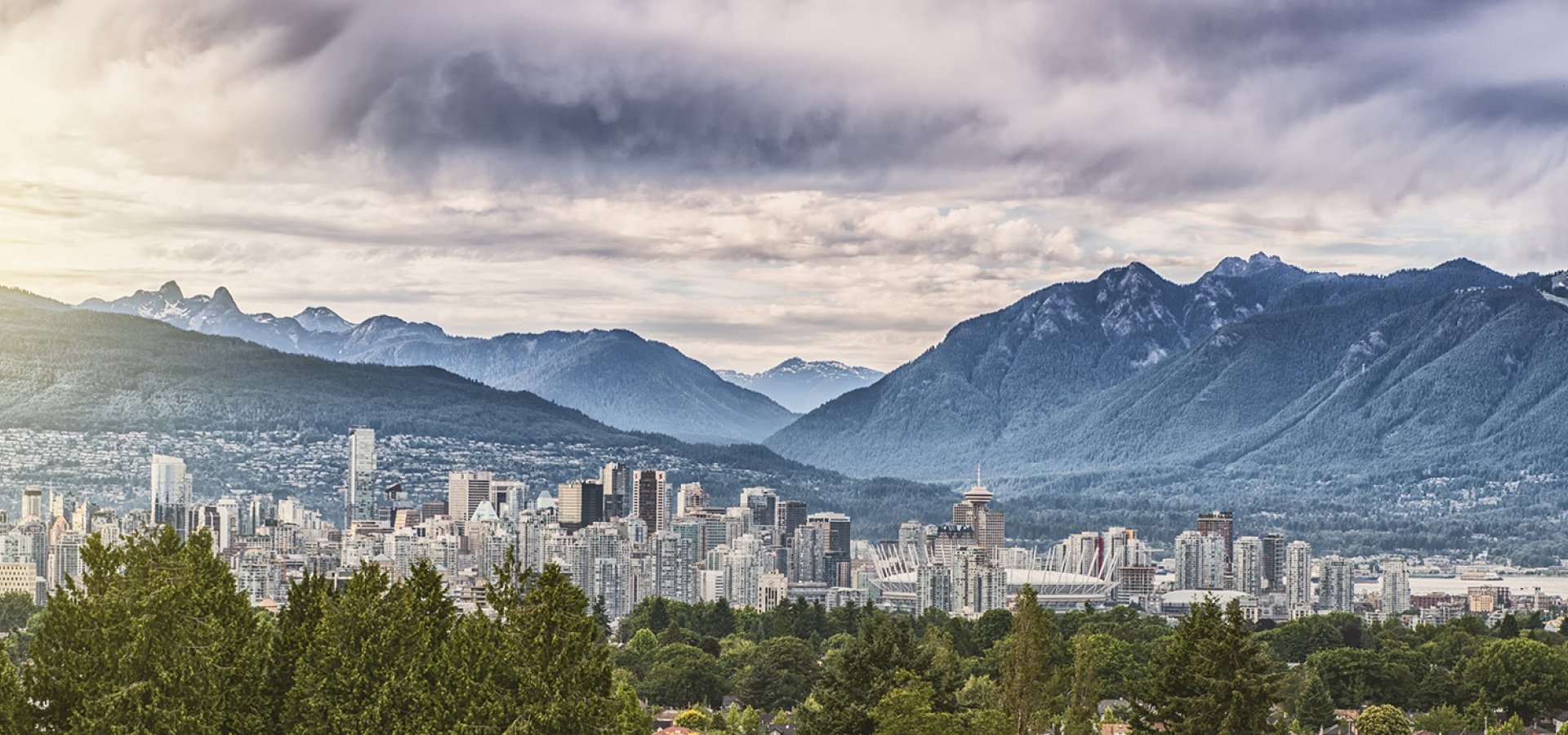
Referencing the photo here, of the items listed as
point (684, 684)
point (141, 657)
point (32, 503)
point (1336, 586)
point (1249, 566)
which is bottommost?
A: point (1336, 586)

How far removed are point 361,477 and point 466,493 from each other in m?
14.5

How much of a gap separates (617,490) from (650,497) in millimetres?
4835

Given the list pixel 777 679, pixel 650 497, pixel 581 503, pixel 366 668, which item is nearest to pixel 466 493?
pixel 581 503

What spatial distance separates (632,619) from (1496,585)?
74292 millimetres

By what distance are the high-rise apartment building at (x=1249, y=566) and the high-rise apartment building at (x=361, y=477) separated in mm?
56881

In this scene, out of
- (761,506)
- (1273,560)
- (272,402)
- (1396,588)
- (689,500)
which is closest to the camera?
(1396,588)

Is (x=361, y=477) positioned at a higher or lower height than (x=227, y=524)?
higher

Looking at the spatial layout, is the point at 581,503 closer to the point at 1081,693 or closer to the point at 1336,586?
the point at 1336,586

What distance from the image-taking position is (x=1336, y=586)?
108188 millimetres

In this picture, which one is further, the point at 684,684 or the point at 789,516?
the point at 789,516

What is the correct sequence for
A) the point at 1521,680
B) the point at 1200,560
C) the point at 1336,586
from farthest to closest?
the point at 1200,560 < the point at 1336,586 < the point at 1521,680

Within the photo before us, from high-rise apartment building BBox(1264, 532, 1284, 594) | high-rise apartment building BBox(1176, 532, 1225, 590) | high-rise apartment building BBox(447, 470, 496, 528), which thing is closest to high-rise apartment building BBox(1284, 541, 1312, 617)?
high-rise apartment building BBox(1264, 532, 1284, 594)

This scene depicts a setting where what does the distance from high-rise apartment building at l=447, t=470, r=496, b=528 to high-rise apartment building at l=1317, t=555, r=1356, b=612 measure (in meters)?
56.0

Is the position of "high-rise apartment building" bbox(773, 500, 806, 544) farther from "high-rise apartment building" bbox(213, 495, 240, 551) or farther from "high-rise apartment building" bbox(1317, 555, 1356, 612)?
"high-rise apartment building" bbox(1317, 555, 1356, 612)
